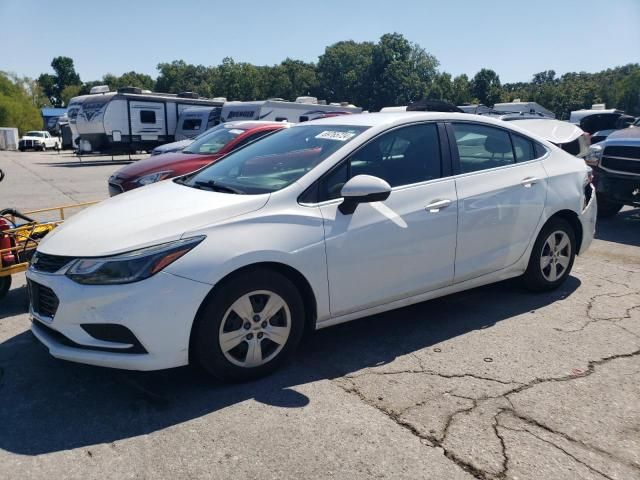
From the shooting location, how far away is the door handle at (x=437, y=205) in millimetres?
3896

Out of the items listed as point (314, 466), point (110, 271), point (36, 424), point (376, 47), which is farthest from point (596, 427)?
point (376, 47)

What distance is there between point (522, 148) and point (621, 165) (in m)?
3.99

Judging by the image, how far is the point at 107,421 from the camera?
2.95m

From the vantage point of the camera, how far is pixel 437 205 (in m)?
3.93

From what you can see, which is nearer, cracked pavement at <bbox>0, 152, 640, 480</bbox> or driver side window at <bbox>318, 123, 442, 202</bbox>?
cracked pavement at <bbox>0, 152, 640, 480</bbox>

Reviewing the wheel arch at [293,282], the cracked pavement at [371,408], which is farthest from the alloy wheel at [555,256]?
the wheel arch at [293,282]

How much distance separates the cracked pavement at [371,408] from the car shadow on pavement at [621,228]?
3270mm

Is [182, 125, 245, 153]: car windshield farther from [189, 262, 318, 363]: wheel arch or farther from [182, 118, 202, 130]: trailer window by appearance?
[182, 118, 202, 130]: trailer window

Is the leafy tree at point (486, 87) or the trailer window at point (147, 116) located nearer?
the trailer window at point (147, 116)

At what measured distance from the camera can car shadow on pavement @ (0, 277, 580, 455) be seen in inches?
114

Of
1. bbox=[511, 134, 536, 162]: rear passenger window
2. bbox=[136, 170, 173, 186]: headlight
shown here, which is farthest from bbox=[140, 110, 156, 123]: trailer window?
bbox=[511, 134, 536, 162]: rear passenger window

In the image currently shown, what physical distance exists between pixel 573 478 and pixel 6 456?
8.83 ft

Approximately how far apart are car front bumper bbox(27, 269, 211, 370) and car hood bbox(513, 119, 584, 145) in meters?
5.12

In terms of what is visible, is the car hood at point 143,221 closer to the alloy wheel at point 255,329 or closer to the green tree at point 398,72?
the alloy wheel at point 255,329
